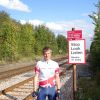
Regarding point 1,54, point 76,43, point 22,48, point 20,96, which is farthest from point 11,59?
point 76,43

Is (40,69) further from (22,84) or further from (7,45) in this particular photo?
(7,45)

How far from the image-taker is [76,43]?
37.7 ft

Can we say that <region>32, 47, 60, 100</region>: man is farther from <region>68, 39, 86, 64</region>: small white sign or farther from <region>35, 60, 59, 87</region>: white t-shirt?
<region>68, 39, 86, 64</region>: small white sign

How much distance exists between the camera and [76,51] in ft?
37.7

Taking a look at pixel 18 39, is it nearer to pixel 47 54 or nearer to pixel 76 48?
pixel 76 48

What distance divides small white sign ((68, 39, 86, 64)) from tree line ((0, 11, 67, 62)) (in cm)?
3849

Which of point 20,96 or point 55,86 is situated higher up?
point 55,86

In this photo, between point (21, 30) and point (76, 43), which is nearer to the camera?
point (76, 43)

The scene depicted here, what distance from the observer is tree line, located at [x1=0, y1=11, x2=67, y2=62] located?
50219mm

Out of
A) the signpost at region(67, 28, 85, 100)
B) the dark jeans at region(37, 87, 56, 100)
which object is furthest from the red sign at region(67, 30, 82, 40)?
the dark jeans at region(37, 87, 56, 100)

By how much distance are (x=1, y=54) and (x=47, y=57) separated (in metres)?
42.0

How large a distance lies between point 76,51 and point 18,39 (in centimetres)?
4689

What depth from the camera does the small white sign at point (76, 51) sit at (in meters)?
11.4

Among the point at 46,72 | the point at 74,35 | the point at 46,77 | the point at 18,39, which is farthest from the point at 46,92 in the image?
the point at 18,39
